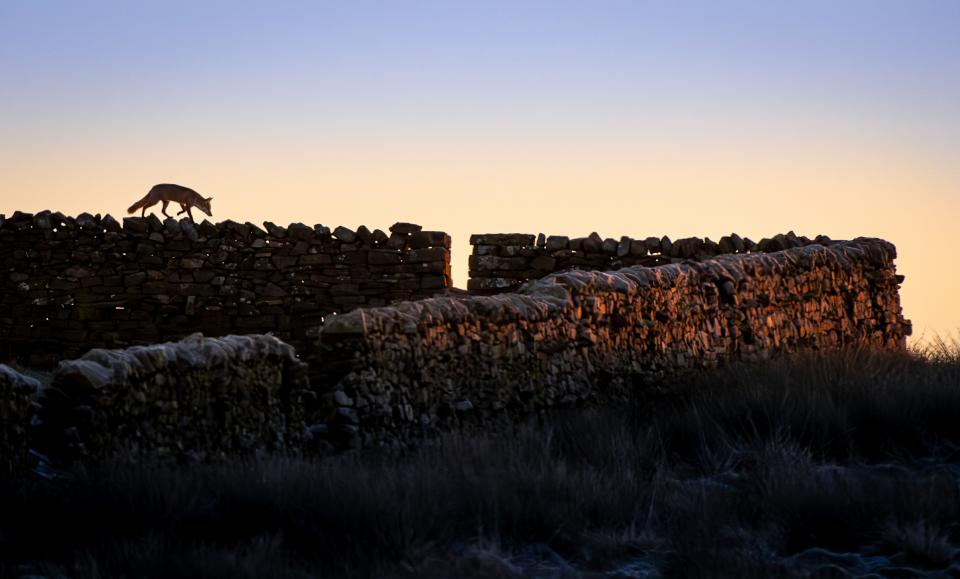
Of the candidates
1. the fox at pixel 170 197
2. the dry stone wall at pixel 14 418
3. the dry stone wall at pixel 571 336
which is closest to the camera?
the dry stone wall at pixel 14 418

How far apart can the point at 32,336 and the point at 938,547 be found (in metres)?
13.1

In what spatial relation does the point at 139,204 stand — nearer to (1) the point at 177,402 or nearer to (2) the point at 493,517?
(1) the point at 177,402

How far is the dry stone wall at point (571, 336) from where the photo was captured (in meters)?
8.62

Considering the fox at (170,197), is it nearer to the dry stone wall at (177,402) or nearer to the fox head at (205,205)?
the fox head at (205,205)

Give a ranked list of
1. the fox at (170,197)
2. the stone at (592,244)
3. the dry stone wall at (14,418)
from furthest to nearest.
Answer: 1. the fox at (170,197)
2. the stone at (592,244)
3. the dry stone wall at (14,418)

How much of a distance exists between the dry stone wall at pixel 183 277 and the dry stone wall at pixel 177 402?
288 inches

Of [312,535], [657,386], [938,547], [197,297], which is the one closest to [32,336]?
[197,297]

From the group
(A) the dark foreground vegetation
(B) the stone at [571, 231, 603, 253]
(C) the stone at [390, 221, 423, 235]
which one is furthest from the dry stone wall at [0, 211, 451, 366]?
(A) the dark foreground vegetation

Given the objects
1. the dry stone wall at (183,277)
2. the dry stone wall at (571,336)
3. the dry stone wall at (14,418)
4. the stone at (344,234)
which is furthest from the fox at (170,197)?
the dry stone wall at (14,418)

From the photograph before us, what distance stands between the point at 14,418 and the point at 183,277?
31.7 ft

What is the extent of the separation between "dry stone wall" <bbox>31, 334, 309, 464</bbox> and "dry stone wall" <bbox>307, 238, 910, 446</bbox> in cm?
40

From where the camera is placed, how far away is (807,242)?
16859mm

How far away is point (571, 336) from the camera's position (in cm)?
1055

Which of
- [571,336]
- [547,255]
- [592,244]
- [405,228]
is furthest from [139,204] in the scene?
[571,336]
